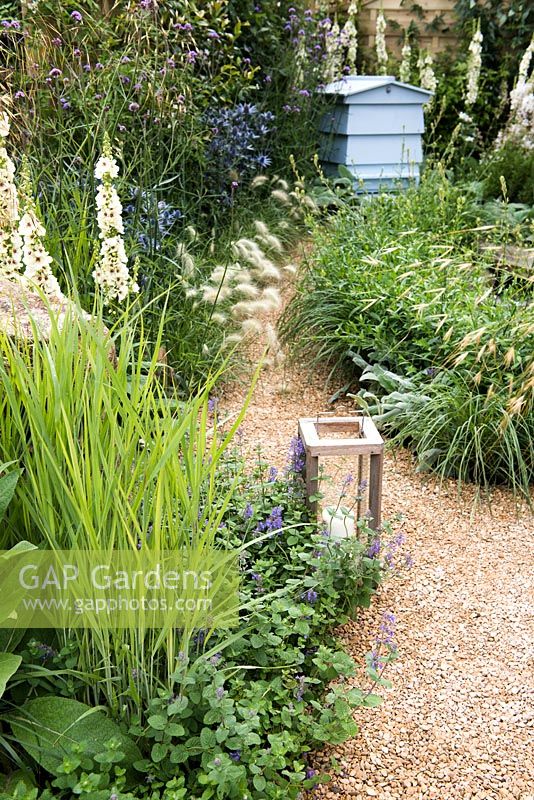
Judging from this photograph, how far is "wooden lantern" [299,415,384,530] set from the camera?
2385 mm

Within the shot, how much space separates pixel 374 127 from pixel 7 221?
13.6ft

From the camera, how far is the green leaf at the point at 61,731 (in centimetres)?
157

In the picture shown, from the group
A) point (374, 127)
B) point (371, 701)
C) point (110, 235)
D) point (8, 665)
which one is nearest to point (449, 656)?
point (371, 701)

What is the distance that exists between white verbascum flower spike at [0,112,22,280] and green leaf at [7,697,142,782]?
1328mm

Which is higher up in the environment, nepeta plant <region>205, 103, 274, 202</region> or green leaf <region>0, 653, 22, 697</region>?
nepeta plant <region>205, 103, 274, 202</region>

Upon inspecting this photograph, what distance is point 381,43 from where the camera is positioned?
724cm

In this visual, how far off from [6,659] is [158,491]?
16.7 inches

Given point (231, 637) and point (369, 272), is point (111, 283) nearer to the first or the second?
point (231, 637)

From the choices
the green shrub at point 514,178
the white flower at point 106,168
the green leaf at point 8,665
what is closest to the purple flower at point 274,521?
the green leaf at point 8,665

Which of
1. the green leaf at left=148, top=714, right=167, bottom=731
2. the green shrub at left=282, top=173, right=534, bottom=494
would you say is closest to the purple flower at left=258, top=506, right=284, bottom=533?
the green leaf at left=148, top=714, right=167, bottom=731

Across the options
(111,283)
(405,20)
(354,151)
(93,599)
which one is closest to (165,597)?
(93,599)

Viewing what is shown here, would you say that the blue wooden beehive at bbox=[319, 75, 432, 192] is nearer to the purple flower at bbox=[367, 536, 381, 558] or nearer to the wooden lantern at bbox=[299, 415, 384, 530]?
the wooden lantern at bbox=[299, 415, 384, 530]

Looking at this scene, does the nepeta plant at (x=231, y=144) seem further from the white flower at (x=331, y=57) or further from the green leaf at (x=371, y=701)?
the green leaf at (x=371, y=701)

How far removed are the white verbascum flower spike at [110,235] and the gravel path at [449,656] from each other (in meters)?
0.86
